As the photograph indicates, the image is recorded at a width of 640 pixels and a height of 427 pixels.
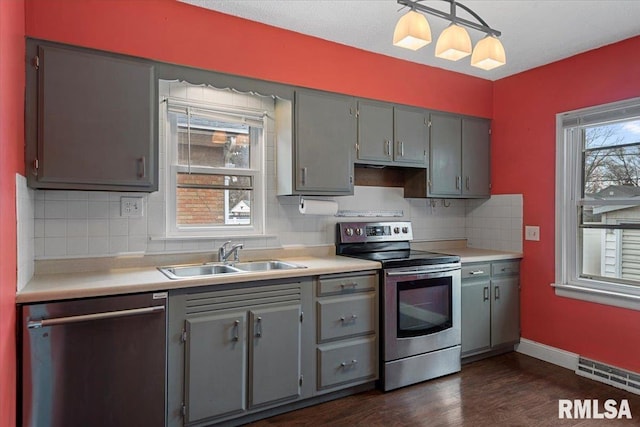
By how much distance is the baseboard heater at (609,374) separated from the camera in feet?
9.41

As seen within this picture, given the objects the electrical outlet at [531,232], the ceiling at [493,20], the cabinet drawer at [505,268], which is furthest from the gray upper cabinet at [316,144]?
the electrical outlet at [531,232]

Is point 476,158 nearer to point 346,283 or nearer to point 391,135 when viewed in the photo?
point 391,135

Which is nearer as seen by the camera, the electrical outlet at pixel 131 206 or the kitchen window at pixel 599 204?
the electrical outlet at pixel 131 206

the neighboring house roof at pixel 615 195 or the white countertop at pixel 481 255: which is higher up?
the neighboring house roof at pixel 615 195

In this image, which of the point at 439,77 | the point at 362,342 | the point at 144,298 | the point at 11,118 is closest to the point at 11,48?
the point at 11,118

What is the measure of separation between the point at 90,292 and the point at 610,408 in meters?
3.18

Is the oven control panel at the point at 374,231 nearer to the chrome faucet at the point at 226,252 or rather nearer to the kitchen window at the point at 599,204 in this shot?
the chrome faucet at the point at 226,252

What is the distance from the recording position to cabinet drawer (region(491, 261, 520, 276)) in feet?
11.5

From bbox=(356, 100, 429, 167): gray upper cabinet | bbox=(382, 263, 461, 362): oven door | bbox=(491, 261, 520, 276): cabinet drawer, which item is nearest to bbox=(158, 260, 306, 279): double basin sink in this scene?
bbox=(382, 263, 461, 362): oven door

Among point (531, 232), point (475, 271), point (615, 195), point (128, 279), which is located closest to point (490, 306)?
point (475, 271)

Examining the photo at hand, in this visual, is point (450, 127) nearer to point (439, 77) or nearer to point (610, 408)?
point (439, 77)

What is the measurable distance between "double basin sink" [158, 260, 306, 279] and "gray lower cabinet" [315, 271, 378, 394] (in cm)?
31

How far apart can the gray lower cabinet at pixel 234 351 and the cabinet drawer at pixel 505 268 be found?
5.98ft

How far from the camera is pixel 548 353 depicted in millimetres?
3439
